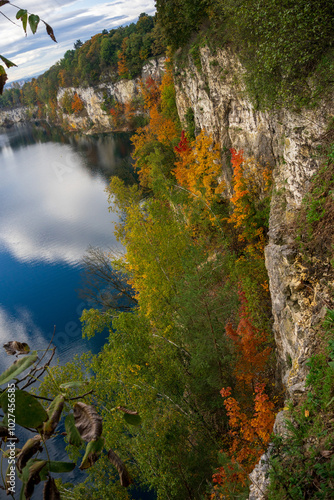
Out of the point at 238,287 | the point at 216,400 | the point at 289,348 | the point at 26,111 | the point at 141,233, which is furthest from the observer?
the point at 26,111

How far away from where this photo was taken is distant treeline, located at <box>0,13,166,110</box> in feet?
182

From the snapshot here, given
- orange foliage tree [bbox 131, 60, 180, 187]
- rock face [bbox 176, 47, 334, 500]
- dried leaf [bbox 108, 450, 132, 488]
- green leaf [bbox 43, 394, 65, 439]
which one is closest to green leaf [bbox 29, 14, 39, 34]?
green leaf [bbox 43, 394, 65, 439]

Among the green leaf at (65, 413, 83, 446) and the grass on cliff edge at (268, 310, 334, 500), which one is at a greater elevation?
the green leaf at (65, 413, 83, 446)

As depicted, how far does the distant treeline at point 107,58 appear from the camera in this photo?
55.6 meters

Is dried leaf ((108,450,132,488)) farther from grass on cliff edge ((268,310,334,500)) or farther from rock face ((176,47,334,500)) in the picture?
rock face ((176,47,334,500))

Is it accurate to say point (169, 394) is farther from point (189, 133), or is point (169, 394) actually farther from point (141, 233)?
point (189, 133)

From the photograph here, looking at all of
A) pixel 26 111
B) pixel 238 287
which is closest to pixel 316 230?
pixel 238 287

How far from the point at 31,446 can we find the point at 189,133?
28.3m

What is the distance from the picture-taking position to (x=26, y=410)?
1174mm

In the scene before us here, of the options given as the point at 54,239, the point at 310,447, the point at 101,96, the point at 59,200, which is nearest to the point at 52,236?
the point at 54,239

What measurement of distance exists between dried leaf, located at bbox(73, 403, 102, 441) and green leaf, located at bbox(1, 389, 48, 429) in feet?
0.41

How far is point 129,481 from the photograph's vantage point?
1.35 meters

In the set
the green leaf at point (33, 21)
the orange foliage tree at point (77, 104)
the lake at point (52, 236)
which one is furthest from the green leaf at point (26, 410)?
the orange foliage tree at point (77, 104)

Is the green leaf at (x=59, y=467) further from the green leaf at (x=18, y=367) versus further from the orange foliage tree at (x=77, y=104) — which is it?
the orange foliage tree at (x=77, y=104)
